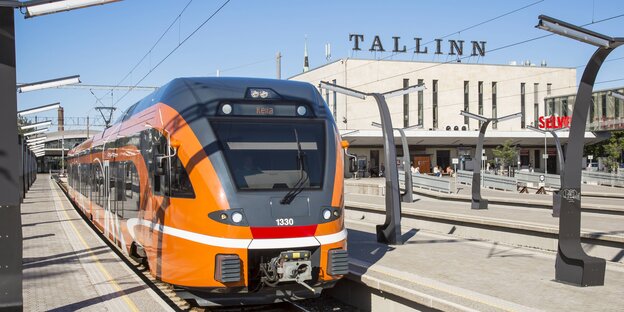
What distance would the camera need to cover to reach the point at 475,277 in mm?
9633

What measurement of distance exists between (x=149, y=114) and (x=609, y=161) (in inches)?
2212

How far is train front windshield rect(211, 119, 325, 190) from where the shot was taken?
26.6ft

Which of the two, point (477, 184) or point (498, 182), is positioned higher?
point (477, 184)

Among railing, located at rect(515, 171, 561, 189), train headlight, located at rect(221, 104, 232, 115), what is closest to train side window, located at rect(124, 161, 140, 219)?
train headlight, located at rect(221, 104, 232, 115)

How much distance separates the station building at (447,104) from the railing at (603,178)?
18.8 m

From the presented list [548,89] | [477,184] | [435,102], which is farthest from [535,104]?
[477,184]

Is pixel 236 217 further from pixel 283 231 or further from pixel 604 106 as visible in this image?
pixel 604 106

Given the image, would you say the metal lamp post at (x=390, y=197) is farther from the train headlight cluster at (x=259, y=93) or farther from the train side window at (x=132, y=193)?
the train side window at (x=132, y=193)

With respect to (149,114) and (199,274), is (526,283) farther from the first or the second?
(149,114)

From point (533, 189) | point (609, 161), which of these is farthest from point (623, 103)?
point (533, 189)

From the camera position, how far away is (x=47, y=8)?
841 cm

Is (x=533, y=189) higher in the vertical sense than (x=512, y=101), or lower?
lower

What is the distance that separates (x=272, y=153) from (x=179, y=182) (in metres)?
1.27

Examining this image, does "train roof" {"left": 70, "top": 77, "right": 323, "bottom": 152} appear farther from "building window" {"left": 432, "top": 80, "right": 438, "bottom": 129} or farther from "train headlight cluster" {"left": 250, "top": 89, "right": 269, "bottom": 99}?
"building window" {"left": 432, "top": 80, "right": 438, "bottom": 129}
